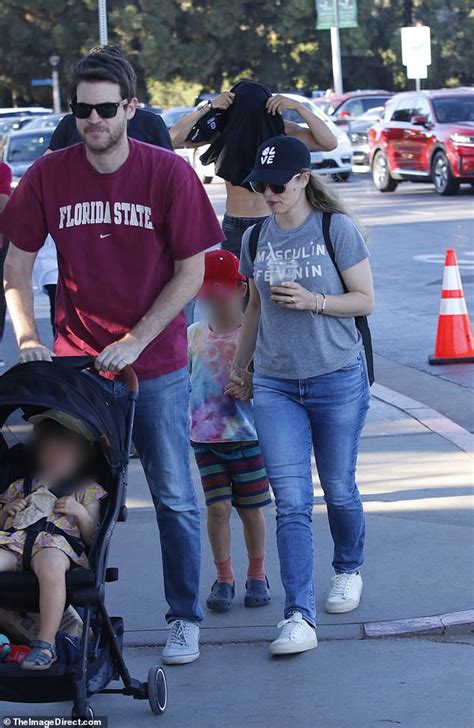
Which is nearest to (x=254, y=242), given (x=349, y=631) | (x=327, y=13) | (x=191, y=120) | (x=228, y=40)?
(x=349, y=631)

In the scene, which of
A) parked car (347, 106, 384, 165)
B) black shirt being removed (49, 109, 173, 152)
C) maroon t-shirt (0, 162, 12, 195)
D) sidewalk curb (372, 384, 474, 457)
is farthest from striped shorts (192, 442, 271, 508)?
parked car (347, 106, 384, 165)

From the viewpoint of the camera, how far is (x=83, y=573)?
3834 mm

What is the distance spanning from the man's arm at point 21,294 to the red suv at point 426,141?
61.3ft

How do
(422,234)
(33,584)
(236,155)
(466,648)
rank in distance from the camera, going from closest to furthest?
(33,584)
(466,648)
(236,155)
(422,234)

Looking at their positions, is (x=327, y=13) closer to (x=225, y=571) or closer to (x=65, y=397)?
(x=225, y=571)

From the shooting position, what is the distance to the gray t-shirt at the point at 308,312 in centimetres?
479

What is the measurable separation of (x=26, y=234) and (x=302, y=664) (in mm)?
1886

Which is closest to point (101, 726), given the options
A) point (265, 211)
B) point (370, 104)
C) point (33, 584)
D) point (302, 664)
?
point (33, 584)

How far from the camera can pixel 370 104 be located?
3778cm

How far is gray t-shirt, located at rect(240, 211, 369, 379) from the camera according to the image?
15.7 feet

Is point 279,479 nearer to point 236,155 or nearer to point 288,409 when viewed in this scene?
point 288,409

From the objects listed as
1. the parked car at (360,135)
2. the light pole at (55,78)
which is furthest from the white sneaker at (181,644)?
the light pole at (55,78)

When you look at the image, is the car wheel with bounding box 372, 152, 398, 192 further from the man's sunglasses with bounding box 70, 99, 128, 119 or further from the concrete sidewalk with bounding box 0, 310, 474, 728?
the man's sunglasses with bounding box 70, 99, 128, 119

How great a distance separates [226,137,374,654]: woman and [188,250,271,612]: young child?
27 cm
